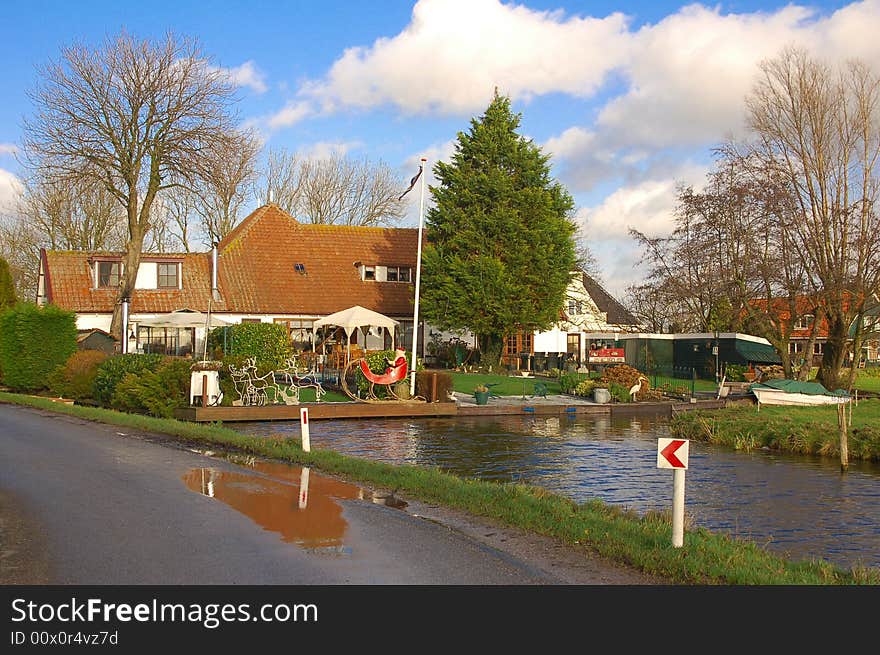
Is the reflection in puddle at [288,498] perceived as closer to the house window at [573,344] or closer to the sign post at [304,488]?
the sign post at [304,488]

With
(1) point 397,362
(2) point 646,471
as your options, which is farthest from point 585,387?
(2) point 646,471

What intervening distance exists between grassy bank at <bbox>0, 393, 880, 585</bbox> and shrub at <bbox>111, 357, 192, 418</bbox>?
8.12 m

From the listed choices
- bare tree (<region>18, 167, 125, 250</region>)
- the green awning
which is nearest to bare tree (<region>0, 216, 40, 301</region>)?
bare tree (<region>18, 167, 125, 250</region>)

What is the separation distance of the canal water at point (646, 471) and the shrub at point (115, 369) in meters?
3.42

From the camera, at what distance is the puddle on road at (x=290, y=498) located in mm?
9164

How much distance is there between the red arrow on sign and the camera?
344 inches

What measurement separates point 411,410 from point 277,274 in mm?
20432

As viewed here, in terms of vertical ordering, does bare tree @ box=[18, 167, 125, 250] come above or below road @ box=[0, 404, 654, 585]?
above

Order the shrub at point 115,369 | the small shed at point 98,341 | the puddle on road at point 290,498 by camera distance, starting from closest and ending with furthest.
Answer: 1. the puddle on road at point 290,498
2. the shrub at point 115,369
3. the small shed at point 98,341

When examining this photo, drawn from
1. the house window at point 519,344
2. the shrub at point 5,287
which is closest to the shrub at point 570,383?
the house window at point 519,344

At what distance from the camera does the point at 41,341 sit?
30625mm

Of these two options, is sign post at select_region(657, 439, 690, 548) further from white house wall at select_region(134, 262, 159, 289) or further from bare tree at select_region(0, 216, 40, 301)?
bare tree at select_region(0, 216, 40, 301)

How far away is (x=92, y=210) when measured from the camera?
53406 millimetres
